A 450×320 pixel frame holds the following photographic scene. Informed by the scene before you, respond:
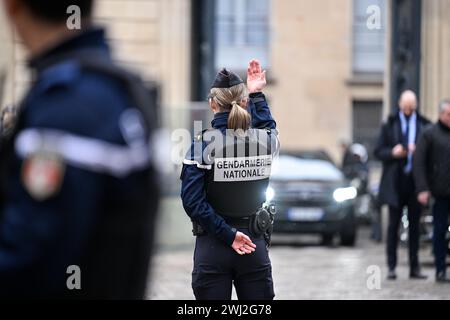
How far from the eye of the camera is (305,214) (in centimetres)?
1812

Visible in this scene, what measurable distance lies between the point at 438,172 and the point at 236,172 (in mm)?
6713

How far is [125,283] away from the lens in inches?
110

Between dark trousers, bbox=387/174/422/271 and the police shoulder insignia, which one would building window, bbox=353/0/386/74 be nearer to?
dark trousers, bbox=387/174/422/271

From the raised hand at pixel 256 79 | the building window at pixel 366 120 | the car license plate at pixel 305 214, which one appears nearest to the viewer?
the raised hand at pixel 256 79

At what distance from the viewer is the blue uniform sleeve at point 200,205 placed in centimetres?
605

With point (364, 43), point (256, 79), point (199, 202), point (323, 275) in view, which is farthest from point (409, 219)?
point (364, 43)

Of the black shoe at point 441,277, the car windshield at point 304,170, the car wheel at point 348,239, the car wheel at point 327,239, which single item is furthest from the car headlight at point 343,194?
the black shoe at point 441,277

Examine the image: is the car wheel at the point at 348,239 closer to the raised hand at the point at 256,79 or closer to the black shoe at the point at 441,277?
the black shoe at the point at 441,277

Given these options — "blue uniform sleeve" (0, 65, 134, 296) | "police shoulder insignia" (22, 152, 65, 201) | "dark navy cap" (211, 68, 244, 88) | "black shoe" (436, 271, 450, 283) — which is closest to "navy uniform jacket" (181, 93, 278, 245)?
"dark navy cap" (211, 68, 244, 88)

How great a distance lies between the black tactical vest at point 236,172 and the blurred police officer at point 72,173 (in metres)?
3.26

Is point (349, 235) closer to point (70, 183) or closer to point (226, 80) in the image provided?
point (226, 80)

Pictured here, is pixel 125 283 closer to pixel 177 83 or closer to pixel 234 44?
pixel 177 83
